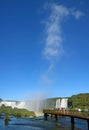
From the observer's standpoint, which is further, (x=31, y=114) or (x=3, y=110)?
(x=3, y=110)

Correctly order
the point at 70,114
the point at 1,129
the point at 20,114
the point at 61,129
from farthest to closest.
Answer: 1. the point at 20,114
2. the point at 70,114
3. the point at 61,129
4. the point at 1,129

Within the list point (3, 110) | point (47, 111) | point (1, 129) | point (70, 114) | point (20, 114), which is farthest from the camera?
point (3, 110)

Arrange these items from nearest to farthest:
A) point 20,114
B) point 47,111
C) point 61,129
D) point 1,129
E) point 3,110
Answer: point 1,129 → point 61,129 → point 47,111 → point 20,114 → point 3,110

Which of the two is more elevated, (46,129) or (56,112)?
(56,112)

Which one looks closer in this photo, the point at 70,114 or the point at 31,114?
the point at 70,114

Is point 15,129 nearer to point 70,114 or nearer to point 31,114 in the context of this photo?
point 70,114

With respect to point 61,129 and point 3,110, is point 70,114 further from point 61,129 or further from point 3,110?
point 3,110

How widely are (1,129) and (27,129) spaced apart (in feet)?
22.7

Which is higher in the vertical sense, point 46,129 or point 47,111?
point 47,111

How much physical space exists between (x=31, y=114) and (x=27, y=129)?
69.8 m

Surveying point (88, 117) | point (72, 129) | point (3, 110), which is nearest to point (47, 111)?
point (72, 129)

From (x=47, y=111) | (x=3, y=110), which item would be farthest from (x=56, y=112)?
(x=3, y=110)

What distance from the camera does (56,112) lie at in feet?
341

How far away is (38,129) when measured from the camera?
7388 centimetres
